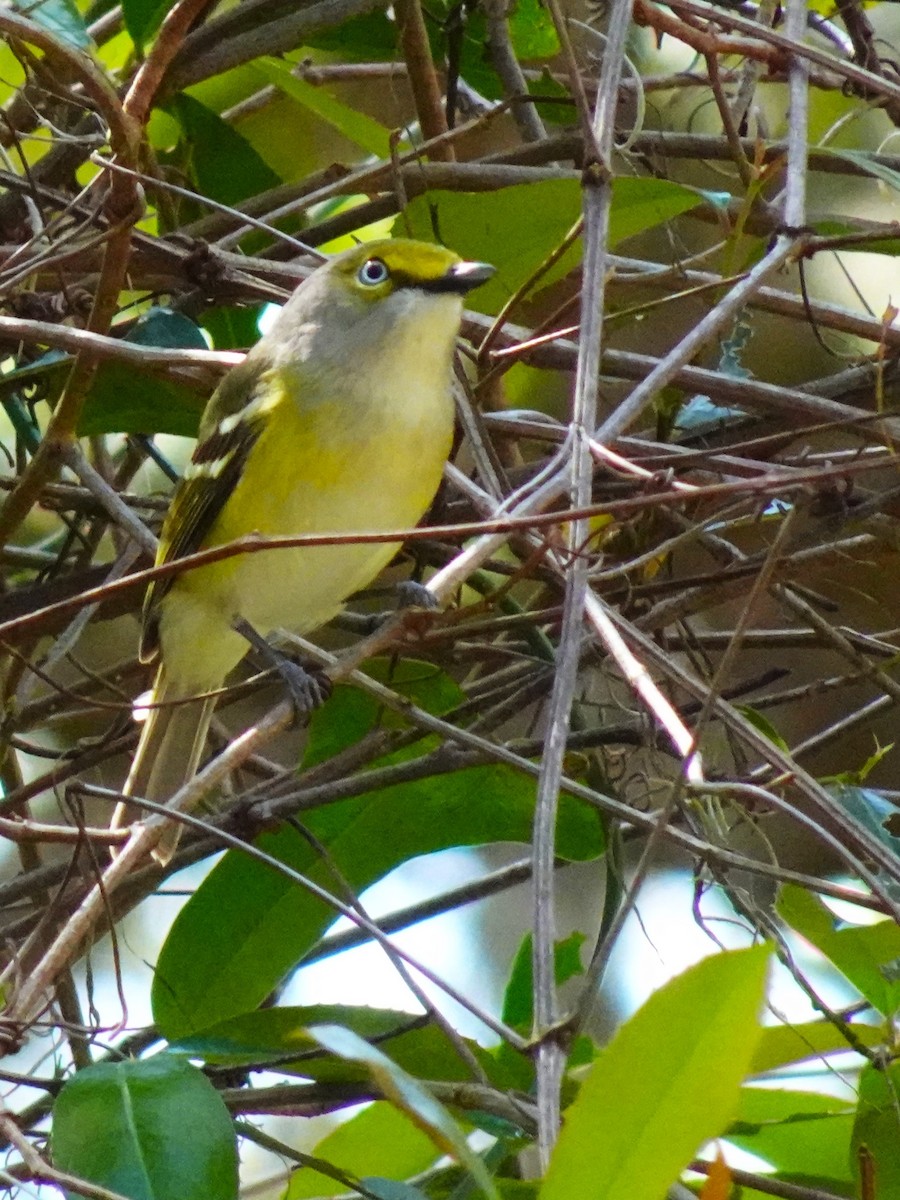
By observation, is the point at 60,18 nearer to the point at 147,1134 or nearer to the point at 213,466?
the point at 213,466

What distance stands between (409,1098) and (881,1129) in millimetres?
935

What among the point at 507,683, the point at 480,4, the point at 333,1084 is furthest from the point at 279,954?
the point at 480,4

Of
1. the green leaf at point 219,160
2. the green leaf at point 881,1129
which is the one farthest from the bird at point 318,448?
the green leaf at point 881,1129

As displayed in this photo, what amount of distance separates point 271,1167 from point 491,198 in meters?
3.06

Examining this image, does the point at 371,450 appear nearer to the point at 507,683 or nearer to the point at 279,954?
the point at 507,683

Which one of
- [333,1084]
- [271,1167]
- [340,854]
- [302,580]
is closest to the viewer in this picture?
[333,1084]

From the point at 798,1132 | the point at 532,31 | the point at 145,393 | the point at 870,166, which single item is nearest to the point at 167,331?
the point at 145,393

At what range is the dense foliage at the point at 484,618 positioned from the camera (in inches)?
58.5

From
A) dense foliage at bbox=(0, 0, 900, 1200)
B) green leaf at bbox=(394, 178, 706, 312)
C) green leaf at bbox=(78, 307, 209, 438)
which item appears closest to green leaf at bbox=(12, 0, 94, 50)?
dense foliage at bbox=(0, 0, 900, 1200)

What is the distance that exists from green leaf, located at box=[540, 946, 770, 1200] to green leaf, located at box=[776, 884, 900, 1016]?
0.87 meters

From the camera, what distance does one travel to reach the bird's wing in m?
2.58

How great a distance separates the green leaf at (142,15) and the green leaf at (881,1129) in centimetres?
201

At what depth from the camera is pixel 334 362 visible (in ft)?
8.38

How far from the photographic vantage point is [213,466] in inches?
104
